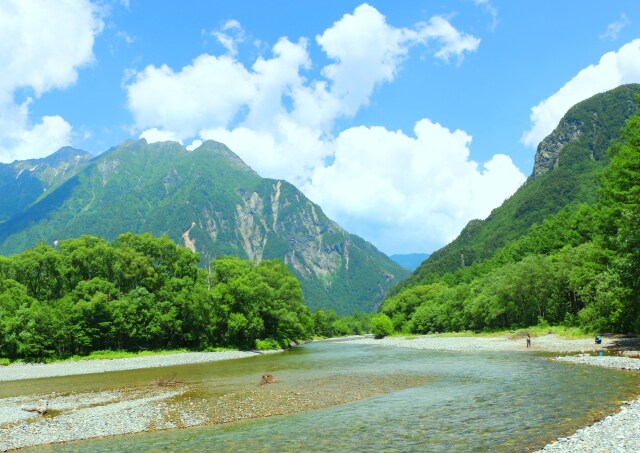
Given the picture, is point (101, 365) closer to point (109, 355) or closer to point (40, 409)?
point (109, 355)

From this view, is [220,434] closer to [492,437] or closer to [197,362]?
[492,437]

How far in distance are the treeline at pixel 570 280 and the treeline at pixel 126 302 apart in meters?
51.3

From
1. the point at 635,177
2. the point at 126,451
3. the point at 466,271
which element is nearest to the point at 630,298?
the point at 635,177

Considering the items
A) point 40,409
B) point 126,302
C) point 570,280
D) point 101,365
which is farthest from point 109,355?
point 570,280

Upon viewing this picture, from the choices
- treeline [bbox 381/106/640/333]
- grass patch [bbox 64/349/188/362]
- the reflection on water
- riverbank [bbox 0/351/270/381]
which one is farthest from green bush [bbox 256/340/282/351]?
the reflection on water

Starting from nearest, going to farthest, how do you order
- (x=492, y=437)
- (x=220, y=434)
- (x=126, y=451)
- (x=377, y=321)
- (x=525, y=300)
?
(x=492, y=437) → (x=126, y=451) → (x=220, y=434) → (x=525, y=300) → (x=377, y=321)

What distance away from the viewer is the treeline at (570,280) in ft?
150

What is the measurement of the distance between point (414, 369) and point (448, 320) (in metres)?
89.7

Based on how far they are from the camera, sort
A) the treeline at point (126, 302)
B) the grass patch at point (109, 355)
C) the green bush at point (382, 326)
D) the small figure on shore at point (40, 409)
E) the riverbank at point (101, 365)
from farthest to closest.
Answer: the green bush at point (382, 326) < the grass patch at point (109, 355) < the treeline at point (126, 302) < the riverbank at point (101, 365) < the small figure on shore at point (40, 409)

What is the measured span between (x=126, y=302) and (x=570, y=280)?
81399 millimetres

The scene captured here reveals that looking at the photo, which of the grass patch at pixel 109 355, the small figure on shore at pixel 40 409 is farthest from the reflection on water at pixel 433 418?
the grass patch at pixel 109 355

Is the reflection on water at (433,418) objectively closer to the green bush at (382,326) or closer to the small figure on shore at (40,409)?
the small figure on shore at (40,409)

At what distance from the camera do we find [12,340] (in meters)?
72.2

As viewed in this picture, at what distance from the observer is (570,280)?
74125mm
